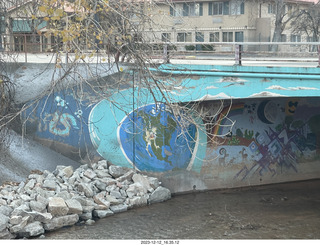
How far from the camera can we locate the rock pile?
43.9 feet

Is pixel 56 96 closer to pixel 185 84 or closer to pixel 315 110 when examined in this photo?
pixel 185 84

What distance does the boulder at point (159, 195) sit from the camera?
16.0 m

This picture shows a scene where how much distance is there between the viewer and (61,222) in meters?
13.8

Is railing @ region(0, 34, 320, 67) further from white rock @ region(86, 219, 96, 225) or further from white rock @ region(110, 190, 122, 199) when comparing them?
white rock @ region(86, 219, 96, 225)

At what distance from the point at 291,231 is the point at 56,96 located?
7.95 metres

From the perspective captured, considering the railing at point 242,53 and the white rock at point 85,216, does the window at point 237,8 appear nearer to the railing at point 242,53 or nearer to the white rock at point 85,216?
the railing at point 242,53

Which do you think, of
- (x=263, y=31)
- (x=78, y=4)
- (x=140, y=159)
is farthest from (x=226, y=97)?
(x=263, y=31)

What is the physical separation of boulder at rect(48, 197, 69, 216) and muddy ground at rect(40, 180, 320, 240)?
1.52 ft

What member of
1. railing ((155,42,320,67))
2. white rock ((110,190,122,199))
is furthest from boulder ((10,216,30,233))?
railing ((155,42,320,67))

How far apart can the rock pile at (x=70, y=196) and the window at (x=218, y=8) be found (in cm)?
2466

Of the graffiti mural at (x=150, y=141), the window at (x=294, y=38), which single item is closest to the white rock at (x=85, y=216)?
the graffiti mural at (x=150, y=141)

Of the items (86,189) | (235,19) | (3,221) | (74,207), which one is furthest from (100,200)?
(235,19)

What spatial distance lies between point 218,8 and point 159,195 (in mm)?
25466

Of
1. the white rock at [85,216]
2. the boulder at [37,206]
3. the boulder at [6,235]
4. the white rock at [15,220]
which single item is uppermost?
the boulder at [37,206]
